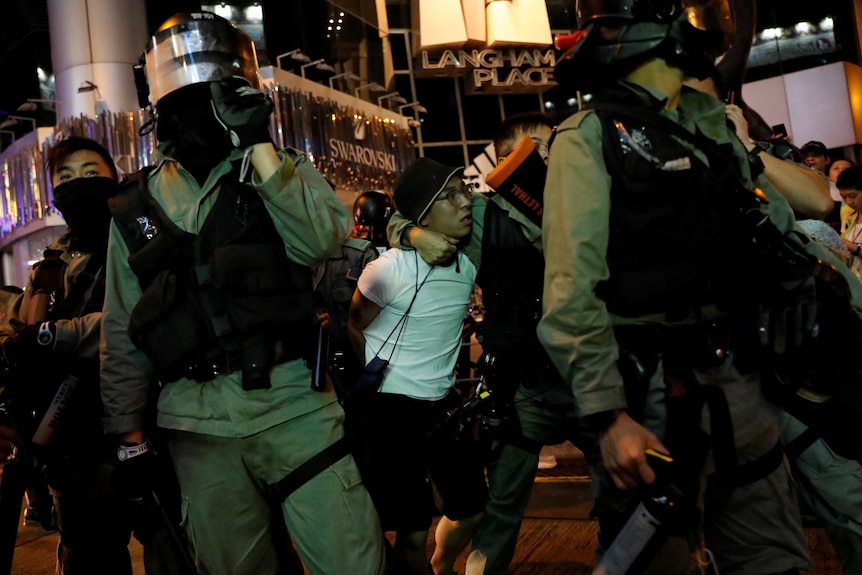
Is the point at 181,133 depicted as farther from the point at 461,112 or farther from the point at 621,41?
the point at 461,112

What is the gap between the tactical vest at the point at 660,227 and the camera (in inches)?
71.6

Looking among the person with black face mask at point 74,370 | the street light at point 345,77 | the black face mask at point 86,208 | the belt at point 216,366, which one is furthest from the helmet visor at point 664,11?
the street light at point 345,77

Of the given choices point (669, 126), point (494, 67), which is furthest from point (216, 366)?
point (494, 67)

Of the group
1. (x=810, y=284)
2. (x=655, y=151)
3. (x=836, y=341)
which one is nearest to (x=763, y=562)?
(x=836, y=341)

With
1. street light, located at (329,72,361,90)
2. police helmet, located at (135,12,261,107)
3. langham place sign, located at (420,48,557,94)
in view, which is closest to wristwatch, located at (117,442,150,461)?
police helmet, located at (135,12,261,107)

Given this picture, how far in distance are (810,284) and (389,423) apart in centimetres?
199

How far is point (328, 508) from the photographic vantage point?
2.27 m

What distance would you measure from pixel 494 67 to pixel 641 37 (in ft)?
51.4

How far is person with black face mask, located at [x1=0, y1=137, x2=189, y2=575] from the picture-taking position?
10.7ft

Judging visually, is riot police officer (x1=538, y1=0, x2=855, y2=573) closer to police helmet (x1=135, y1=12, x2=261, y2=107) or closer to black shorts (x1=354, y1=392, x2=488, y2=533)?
police helmet (x1=135, y1=12, x2=261, y2=107)

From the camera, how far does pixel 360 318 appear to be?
364 centimetres

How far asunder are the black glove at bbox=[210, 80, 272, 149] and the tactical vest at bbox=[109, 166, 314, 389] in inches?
7.6

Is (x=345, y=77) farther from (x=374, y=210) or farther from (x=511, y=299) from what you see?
(x=511, y=299)

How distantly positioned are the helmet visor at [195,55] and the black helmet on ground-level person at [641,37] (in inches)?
45.4
